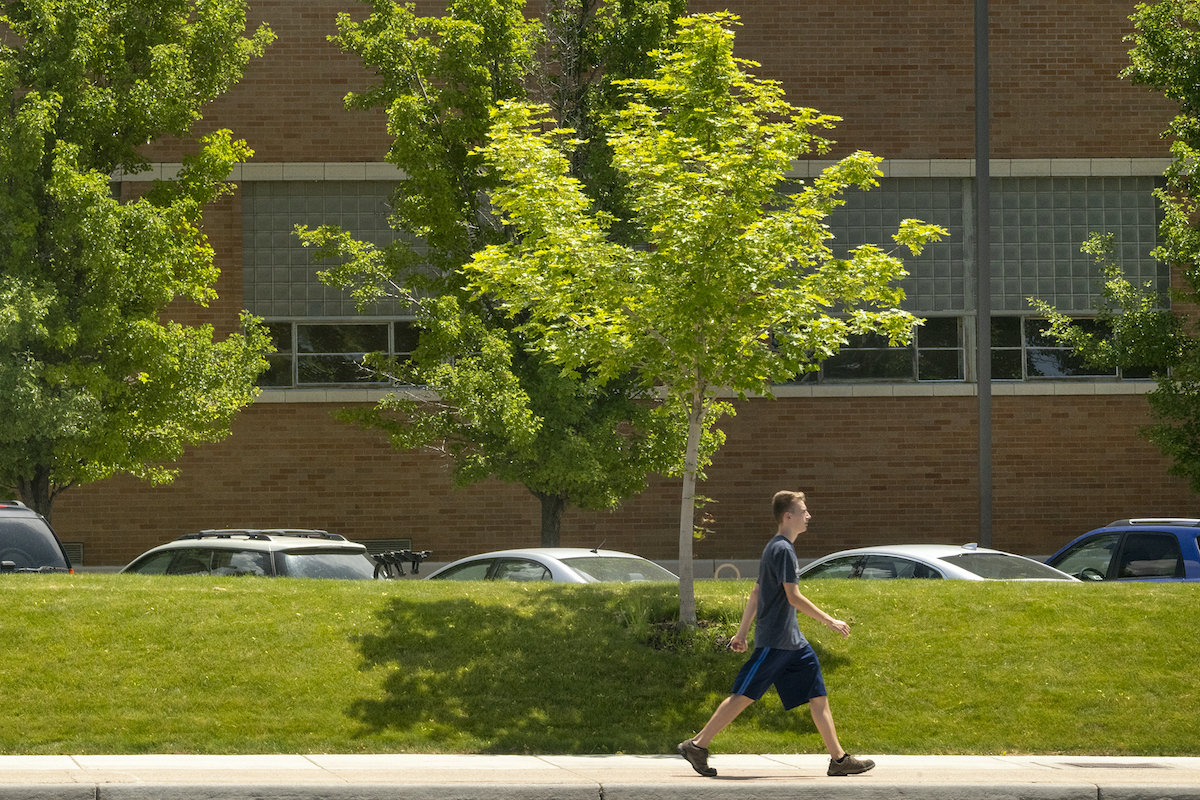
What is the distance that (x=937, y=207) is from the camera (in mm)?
21266

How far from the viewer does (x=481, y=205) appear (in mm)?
14750

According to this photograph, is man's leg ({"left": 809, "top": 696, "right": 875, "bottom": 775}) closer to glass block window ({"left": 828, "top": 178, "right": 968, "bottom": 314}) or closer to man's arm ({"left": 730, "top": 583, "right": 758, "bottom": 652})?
man's arm ({"left": 730, "top": 583, "right": 758, "bottom": 652})

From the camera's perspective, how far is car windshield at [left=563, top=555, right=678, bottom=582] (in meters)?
11.7

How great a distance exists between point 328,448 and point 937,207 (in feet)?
39.0

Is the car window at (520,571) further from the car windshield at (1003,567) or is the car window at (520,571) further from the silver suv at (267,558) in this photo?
the car windshield at (1003,567)

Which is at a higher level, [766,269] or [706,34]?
[706,34]

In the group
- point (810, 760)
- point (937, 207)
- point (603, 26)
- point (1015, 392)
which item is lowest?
point (810, 760)

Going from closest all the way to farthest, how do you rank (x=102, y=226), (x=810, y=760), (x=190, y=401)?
(x=810, y=760) → (x=102, y=226) → (x=190, y=401)

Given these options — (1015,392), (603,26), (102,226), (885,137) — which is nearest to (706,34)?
(603,26)

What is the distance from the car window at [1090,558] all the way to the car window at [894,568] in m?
2.35

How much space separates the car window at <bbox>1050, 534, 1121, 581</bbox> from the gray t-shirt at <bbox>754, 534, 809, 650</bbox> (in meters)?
6.96

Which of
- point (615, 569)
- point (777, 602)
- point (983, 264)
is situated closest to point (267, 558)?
point (615, 569)

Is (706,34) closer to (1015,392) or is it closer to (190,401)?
(190,401)

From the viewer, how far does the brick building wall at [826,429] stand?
20.5 metres
